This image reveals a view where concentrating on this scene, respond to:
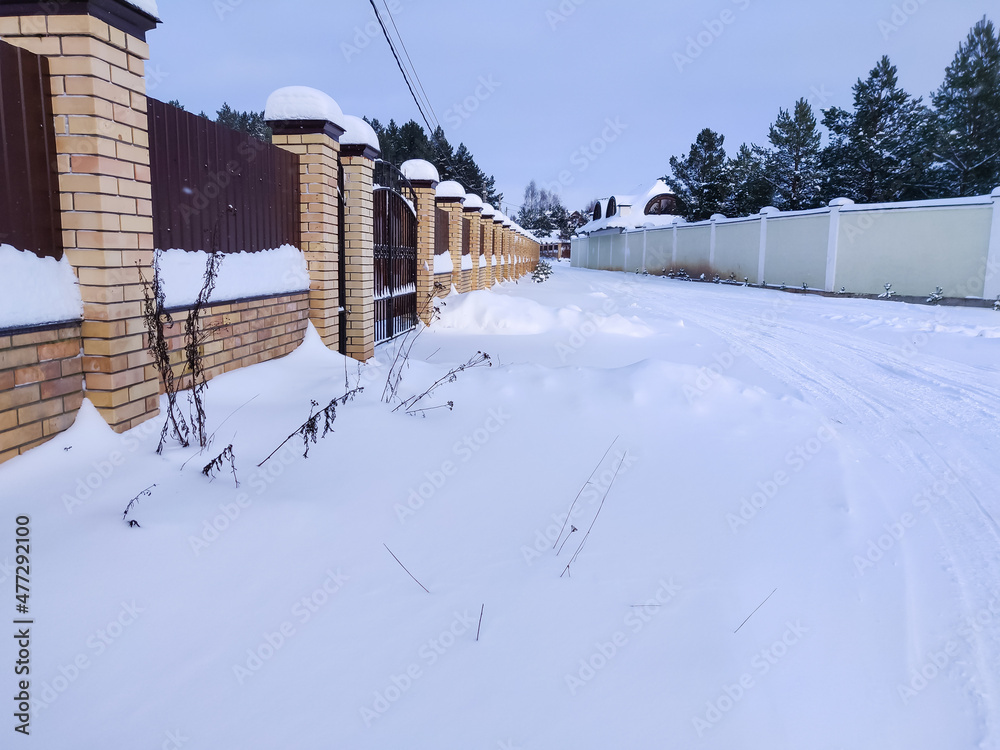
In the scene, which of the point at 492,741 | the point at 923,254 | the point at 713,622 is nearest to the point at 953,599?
the point at 713,622

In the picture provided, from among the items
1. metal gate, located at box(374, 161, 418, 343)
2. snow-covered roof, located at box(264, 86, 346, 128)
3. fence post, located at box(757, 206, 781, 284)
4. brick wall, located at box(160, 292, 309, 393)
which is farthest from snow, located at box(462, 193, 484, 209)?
fence post, located at box(757, 206, 781, 284)

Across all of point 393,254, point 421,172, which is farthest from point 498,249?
point 393,254

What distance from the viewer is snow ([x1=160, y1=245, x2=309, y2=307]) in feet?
11.2

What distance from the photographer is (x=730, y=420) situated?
4.31 m

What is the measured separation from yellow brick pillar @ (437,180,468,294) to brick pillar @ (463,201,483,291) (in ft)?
4.68

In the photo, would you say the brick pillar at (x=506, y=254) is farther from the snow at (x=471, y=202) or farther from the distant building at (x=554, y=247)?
the distant building at (x=554, y=247)

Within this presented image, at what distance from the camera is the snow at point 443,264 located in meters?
10.4

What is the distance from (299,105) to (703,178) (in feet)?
115

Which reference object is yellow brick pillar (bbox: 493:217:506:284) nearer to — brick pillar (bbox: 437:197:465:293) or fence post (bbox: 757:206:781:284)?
brick pillar (bbox: 437:197:465:293)

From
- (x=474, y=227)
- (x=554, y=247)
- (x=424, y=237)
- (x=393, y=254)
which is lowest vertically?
(x=393, y=254)

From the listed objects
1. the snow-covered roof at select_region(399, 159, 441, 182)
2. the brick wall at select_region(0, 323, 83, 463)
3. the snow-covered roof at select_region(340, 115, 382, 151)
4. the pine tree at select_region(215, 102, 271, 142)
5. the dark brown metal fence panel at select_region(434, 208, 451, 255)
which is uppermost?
the pine tree at select_region(215, 102, 271, 142)

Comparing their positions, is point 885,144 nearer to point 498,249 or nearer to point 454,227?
point 498,249

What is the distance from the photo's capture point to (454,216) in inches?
467

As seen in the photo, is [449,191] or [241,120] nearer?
[449,191]
